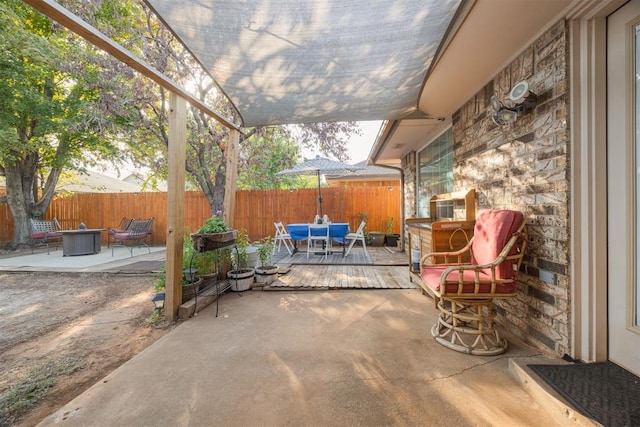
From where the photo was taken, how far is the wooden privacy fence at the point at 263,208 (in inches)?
324

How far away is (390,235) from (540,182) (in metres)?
5.74

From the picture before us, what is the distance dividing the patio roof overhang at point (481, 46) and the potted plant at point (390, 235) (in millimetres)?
4363

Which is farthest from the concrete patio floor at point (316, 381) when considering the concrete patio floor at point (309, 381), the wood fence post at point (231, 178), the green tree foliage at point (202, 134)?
the green tree foliage at point (202, 134)

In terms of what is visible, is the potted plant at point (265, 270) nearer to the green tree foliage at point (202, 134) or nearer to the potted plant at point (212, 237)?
the potted plant at point (212, 237)

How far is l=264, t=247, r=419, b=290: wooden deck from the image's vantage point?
12.1 ft

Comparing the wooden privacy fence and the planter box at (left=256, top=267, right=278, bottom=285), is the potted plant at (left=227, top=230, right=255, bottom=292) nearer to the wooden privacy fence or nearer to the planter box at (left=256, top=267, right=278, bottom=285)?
the planter box at (left=256, top=267, right=278, bottom=285)

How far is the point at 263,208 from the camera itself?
845cm

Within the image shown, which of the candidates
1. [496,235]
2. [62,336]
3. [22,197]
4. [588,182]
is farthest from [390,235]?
[22,197]

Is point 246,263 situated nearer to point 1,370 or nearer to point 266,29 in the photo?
point 1,370

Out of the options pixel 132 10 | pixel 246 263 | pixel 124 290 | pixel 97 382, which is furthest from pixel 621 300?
pixel 132 10

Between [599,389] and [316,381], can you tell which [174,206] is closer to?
[316,381]

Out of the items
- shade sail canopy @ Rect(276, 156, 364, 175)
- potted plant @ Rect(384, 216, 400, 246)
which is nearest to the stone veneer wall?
shade sail canopy @ Rect(276, 156, 364, 175)

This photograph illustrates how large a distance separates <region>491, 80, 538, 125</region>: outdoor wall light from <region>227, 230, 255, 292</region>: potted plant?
3.20 m

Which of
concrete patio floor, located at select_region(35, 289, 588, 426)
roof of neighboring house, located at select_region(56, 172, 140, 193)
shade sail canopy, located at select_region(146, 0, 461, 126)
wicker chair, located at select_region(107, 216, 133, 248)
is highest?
roof of neighboring house, located at select_region(56, 172, 140, 193)
